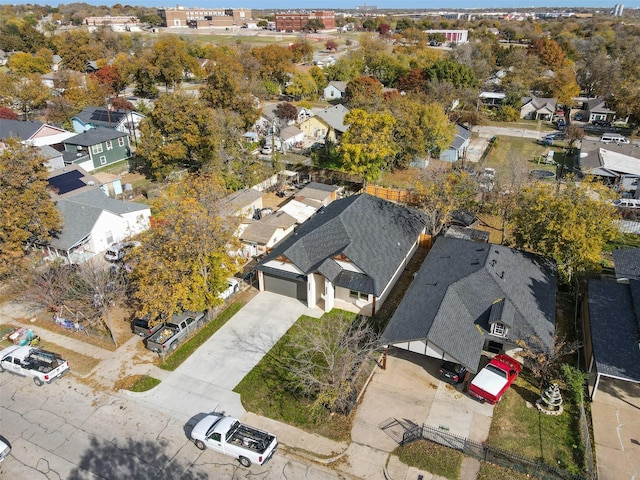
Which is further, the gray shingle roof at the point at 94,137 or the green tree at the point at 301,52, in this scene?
the green tree at the point at 301,52

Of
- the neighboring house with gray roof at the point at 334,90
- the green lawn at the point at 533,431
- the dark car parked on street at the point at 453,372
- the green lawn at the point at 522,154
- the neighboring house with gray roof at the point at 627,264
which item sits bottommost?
the green lawn at the point at 533,431

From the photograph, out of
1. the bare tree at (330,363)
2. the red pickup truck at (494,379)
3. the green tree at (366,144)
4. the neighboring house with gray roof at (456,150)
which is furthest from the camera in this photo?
the neighboring house with gray roof at (456,150)

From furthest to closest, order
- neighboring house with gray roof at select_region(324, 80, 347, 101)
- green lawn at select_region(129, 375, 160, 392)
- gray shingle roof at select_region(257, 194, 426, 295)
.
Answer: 1. neighboring house with gray roof at select_region(324, 80, 347, 101)
2. gray shingle roof at select_region(257, 194, 426, 295)
3. green lawn at select_region(129, 375, 160, 392)

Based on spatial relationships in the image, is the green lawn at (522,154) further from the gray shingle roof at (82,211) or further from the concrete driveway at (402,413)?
the gray shingle roof at (82,211)

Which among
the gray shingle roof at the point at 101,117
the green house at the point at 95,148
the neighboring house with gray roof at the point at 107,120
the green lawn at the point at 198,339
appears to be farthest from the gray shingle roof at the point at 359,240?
the gray shingle roof at the point at 101,117

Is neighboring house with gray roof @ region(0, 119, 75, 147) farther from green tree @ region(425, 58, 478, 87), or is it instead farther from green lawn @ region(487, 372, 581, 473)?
green tree @ region(425, 58, 478, 87)

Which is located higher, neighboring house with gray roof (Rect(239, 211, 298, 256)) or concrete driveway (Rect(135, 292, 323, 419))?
neighboring house with gray roof (Rect(239, 211, 298, 256))

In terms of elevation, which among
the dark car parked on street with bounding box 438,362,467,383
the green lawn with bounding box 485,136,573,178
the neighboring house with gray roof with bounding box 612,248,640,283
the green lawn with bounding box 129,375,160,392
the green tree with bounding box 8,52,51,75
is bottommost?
the green lawn with bounding box 129,375,160,392

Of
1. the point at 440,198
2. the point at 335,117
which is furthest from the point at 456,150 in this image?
the point at 440,198

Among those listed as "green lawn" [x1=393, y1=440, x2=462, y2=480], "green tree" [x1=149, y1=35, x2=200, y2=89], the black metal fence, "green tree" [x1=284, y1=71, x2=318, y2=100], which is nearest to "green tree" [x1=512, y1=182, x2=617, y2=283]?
the black metal fence
